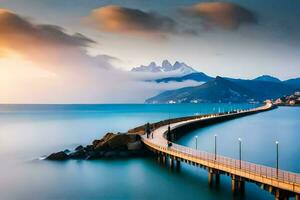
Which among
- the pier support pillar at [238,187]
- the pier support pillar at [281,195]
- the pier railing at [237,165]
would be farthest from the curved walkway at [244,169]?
the pier support pillar at [238,187]

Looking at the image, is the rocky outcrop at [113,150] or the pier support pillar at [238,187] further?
the rocky outcrop at [113,150]

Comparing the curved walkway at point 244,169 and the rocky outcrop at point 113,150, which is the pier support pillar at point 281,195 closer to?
the curved walkway at point 244,169

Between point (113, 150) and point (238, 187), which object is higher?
point (113, 150)

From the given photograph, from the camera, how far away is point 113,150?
46.3 m

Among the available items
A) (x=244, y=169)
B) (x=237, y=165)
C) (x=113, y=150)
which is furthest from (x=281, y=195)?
(x=113, y=150)

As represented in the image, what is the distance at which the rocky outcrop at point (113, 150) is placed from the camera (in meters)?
45.4

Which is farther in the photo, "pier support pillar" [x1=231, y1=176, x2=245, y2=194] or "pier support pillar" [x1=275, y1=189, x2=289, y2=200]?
"pier support pillar" [x1=231, y1=176, x2=245, y2=194]

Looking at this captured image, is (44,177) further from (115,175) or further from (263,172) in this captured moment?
(263,172)

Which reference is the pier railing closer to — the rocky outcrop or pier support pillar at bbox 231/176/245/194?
pier support pillar at bbox 231/176/245/194

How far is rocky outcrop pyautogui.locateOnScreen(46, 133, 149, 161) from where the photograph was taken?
45375 millimetres

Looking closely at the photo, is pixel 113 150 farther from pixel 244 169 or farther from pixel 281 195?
pixel 281 195

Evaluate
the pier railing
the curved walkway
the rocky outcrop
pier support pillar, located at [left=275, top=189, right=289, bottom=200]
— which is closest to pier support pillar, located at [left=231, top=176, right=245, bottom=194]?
the curved walkway

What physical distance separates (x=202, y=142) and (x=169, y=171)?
26796 millimetres

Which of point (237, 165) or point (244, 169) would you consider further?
point (237, 165)
